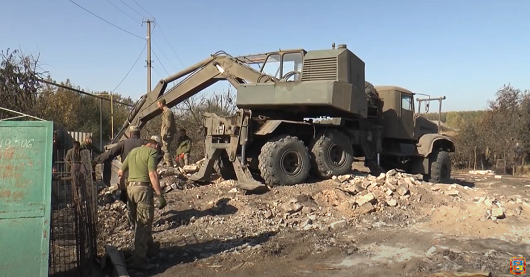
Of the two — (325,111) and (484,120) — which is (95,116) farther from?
A: (484,120)

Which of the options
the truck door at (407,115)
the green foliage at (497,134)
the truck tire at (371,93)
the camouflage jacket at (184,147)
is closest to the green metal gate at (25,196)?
the camouflage jacket at (184,147)

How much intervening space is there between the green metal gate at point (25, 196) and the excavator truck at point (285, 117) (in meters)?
4.89

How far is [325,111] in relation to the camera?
1063 centimetres

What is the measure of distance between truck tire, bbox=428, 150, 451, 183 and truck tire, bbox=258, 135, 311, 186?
193 inches

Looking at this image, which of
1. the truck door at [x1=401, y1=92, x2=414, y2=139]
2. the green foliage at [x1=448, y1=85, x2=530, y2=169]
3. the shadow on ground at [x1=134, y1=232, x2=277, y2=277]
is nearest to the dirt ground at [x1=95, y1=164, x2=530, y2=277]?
the shadow on ground at [x1=134, y1=232, x2=277, y2=277]

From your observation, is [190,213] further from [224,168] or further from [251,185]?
[224,168]

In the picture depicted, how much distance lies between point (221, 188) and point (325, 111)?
2.89m

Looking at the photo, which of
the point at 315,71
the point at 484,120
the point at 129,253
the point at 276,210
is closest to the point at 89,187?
the point at 129,253

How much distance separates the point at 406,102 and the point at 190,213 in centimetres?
764

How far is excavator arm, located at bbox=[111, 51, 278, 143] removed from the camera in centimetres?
1103

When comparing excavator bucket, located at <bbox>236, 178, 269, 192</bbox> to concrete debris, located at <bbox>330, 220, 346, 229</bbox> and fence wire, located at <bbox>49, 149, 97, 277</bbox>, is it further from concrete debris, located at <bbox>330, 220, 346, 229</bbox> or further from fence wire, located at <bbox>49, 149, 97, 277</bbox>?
fence wire, located at <bbox>49, 149, 97, 277</bbox>

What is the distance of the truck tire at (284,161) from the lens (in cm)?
966

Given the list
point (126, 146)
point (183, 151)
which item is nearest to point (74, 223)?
point (126, 146)

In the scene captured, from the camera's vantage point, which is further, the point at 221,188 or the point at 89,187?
the point at 221,188
